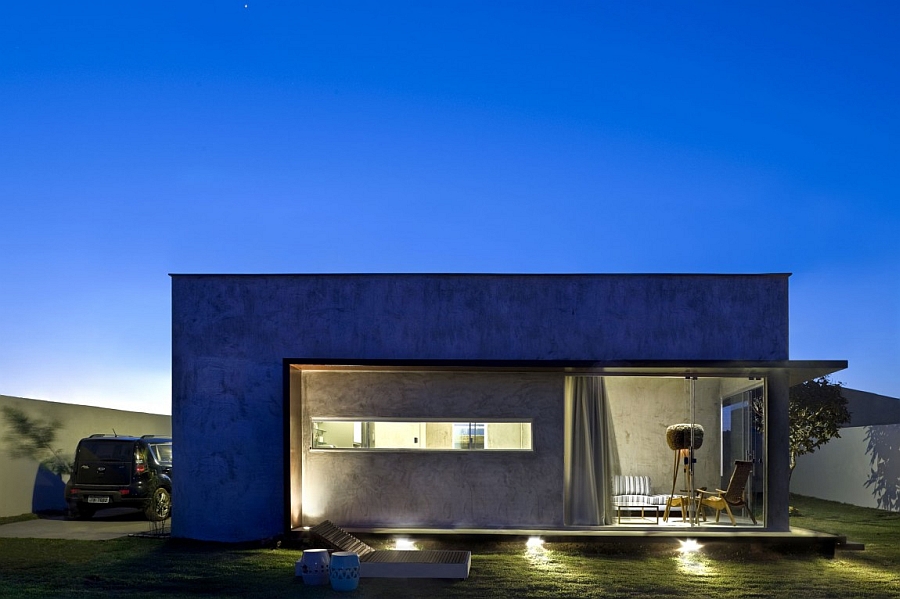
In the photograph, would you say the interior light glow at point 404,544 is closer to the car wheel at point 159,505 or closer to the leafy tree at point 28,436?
the leafy tree at point 28,436

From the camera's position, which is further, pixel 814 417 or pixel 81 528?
pixel 814 417

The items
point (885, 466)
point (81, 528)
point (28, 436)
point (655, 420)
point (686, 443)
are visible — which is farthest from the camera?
point (885, 466)

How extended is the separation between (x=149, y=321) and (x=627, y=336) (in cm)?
1079

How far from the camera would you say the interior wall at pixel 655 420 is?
14.9 meters

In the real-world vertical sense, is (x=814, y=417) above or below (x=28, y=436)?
below

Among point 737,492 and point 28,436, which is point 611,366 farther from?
point 28,436

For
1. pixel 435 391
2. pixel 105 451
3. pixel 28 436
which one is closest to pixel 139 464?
pixel 105 451

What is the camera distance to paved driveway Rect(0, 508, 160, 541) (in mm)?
12062

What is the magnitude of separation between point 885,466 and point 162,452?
14406 millimetres

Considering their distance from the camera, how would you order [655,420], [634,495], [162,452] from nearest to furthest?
1. [634,495]
2. [162,452]
3. [655,420]

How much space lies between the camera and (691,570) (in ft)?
31.9

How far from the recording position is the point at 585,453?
1138 cm

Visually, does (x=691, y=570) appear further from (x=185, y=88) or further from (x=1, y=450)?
(x=185, y=88)

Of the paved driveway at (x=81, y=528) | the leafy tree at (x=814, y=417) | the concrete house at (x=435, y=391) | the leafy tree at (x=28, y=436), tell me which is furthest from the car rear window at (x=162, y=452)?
the leafy tree at (x=814, y=417)
